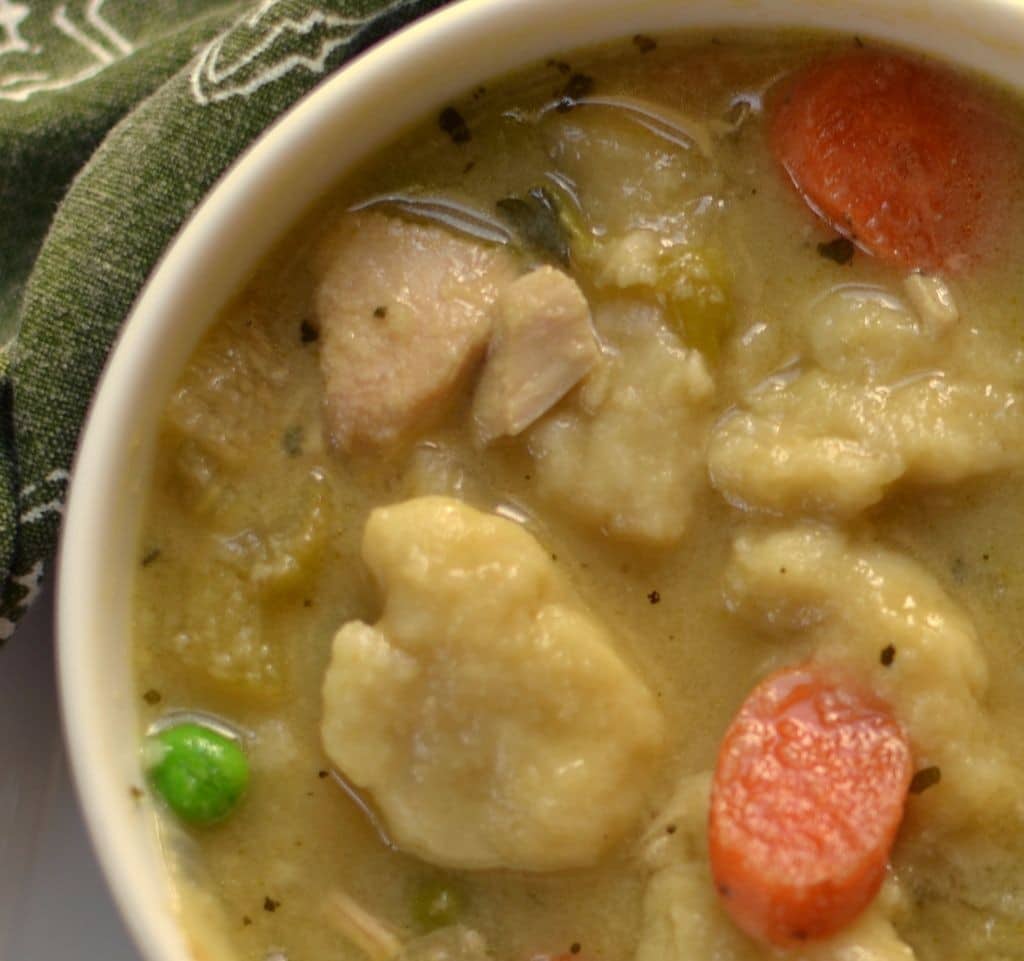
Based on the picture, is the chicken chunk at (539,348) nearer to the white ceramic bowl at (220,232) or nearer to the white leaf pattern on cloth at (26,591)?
the white ceramic bowl at (220,232)

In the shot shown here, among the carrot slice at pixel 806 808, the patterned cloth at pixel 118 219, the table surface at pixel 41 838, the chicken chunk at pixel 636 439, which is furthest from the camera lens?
the table surface at pixel 41 838

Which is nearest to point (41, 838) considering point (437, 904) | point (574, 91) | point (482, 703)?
point (437, 904)

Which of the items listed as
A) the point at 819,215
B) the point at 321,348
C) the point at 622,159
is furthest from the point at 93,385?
the point at 819,215

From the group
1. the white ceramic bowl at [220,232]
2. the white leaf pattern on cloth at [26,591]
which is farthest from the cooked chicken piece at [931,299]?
the white leaf pattern on cloth at [26,591]

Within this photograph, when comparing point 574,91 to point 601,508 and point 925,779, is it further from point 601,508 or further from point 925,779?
point 925,779

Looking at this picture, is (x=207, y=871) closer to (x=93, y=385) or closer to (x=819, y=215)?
(x=93, y=385)

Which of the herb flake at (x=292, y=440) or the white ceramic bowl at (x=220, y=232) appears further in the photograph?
the herb flake at (x=292, y=440)

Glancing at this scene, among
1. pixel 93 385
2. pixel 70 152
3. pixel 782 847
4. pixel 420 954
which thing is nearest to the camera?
pixel 782 847

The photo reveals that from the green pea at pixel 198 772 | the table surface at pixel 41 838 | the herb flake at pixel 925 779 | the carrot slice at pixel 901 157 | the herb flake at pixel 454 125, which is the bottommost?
the table surface at pixel 41 838

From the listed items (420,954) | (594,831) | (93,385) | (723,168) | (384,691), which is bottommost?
(420,954)
